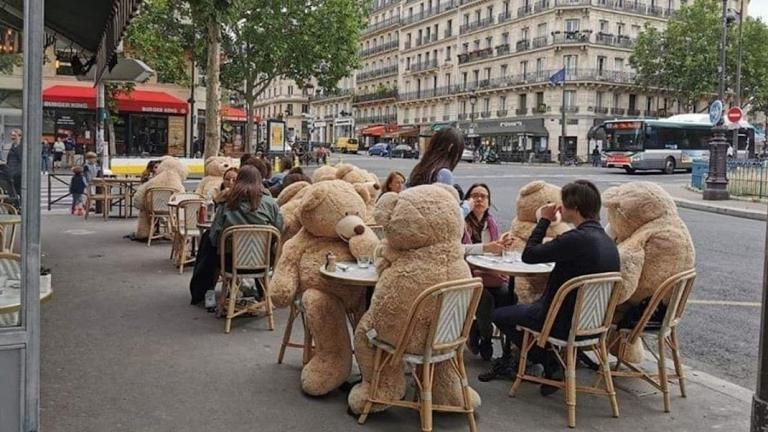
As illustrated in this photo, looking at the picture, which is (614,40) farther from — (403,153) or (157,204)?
(157,204)

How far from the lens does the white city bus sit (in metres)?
36.3

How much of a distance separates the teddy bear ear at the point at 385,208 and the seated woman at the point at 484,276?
1404mm

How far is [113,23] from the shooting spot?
8.94 metres

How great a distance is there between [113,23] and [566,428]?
7343 millimetres

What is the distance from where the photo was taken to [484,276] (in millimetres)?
5535

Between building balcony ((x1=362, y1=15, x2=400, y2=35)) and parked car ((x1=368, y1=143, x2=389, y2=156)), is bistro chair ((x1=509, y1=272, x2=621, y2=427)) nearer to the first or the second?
parked car ((x1=368, y1=143, x2=389, y2=156))

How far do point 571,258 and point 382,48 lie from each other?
3463 inches

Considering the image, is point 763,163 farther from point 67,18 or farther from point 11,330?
point 11,330

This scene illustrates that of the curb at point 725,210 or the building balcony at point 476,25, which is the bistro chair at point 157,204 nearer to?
the curb at point 725,210

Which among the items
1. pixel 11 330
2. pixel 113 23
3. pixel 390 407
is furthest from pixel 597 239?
pixel 113 23

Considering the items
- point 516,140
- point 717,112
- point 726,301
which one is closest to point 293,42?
point 717,112

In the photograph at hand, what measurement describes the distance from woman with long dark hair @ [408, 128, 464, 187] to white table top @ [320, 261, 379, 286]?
1.12m

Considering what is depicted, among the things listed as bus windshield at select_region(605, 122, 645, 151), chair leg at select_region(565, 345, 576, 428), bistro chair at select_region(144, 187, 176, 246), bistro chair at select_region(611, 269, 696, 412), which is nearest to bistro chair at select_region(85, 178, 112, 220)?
bistro chair at select_region(144, 187, 176, 246)

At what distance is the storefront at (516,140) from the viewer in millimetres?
57219
